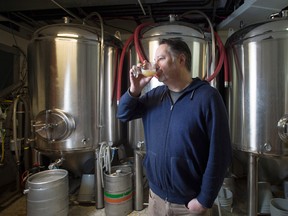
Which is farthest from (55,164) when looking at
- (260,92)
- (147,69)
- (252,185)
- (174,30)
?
(260,92)

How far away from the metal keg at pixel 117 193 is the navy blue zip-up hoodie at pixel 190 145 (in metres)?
0.85

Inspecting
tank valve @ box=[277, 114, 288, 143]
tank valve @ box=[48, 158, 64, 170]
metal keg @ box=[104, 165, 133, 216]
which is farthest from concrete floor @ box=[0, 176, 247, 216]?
tank valve @ box=[277, 114, 288, 143]

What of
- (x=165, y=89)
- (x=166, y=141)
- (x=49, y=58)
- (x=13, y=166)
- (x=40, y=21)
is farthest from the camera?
(x=40, y=21)

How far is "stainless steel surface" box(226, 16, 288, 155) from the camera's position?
5.09 ft

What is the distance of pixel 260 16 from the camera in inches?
80.6

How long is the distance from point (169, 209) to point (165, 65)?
762 mm

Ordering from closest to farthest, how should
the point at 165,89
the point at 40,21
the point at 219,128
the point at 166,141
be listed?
the point at 219,128
the point at 166,141
the point at 165,89
the point at 40,21

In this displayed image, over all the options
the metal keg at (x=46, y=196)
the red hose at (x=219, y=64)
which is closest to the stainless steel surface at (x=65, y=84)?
the metal keg at (x=46, y=196)

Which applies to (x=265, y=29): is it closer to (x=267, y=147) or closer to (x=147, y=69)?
(x=267, y=147)

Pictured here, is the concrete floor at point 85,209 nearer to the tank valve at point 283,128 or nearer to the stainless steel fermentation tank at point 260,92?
the stainless steel fermentation tank at point 260,92

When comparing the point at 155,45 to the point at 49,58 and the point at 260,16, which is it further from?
the point at 260,16

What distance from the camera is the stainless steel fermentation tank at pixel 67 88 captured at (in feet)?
5.89

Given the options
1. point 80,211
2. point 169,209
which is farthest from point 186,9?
point 80,211

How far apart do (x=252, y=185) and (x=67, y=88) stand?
5.97 feet
